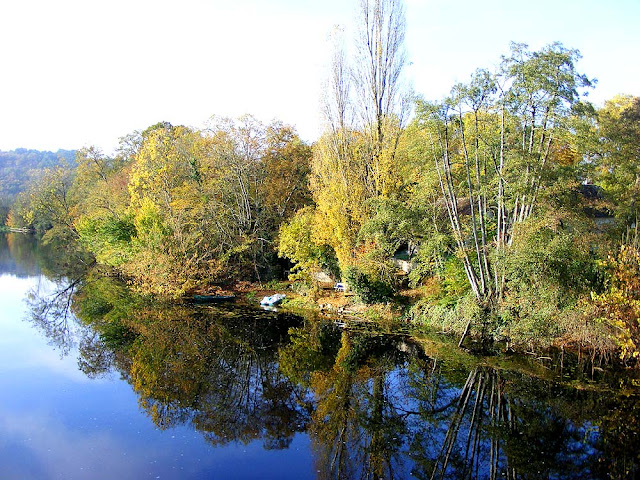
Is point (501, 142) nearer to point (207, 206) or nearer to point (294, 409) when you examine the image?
point (294, 409)

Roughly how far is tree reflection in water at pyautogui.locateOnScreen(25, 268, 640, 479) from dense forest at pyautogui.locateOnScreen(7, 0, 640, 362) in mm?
2645

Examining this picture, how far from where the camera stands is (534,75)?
48.7ft

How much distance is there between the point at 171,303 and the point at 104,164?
81.7 ft

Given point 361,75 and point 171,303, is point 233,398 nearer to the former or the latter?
point 171,303

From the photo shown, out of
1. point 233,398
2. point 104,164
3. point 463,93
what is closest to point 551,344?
point 463,93

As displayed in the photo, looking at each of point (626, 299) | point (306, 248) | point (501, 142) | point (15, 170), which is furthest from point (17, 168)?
point (626, 299)

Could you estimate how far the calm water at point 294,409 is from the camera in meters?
9.07

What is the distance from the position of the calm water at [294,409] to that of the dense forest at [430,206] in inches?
92.9

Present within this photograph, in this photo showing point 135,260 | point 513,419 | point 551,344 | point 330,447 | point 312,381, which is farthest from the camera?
point 135,260

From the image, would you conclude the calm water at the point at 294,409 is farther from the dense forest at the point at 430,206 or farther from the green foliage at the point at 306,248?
the green foliage at the point at 306,248

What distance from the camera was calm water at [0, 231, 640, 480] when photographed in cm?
907

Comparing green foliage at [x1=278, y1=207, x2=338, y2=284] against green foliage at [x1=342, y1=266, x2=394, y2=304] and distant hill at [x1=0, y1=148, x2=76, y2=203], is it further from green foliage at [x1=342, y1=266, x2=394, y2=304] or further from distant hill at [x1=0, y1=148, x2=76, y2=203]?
distant hill at [x1=0, y1=148, x2=76, y2=203]

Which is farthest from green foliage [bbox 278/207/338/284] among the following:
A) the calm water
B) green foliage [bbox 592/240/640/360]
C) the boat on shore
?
green foliage [bbox 592/240/640/360]

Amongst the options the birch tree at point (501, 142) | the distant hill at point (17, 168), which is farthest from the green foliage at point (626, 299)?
the distant hill at point (17, 168)
